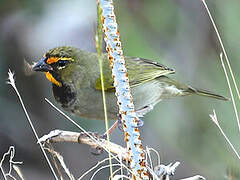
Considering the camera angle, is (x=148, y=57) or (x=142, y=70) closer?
(x=142, y=70)

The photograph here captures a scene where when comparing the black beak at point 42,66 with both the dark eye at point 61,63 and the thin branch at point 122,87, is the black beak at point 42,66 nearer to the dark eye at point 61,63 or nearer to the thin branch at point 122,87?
the dark eye at point 61,63

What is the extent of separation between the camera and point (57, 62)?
168 inches

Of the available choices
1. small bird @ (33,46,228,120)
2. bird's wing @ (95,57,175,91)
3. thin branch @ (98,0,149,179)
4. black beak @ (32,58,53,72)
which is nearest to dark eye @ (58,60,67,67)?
small bird @ (33,46,228,120)

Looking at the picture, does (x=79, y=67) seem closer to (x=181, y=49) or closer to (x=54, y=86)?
(x=54, y=86)

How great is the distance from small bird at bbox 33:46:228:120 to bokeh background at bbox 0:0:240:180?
58 centimetres

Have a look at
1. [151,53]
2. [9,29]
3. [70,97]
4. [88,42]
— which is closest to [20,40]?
[9,29]

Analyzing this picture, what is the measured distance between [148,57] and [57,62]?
126 centimetres

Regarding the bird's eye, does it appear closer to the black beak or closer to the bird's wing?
the black beak

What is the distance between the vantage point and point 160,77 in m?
4.86

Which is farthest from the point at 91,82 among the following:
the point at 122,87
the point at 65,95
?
the point at 122,87

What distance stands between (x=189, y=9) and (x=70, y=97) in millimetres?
2143

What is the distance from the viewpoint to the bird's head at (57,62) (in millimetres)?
4141

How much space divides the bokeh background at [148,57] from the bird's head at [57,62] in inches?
38.0

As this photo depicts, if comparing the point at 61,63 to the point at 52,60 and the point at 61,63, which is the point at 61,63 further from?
the point at 52,60
